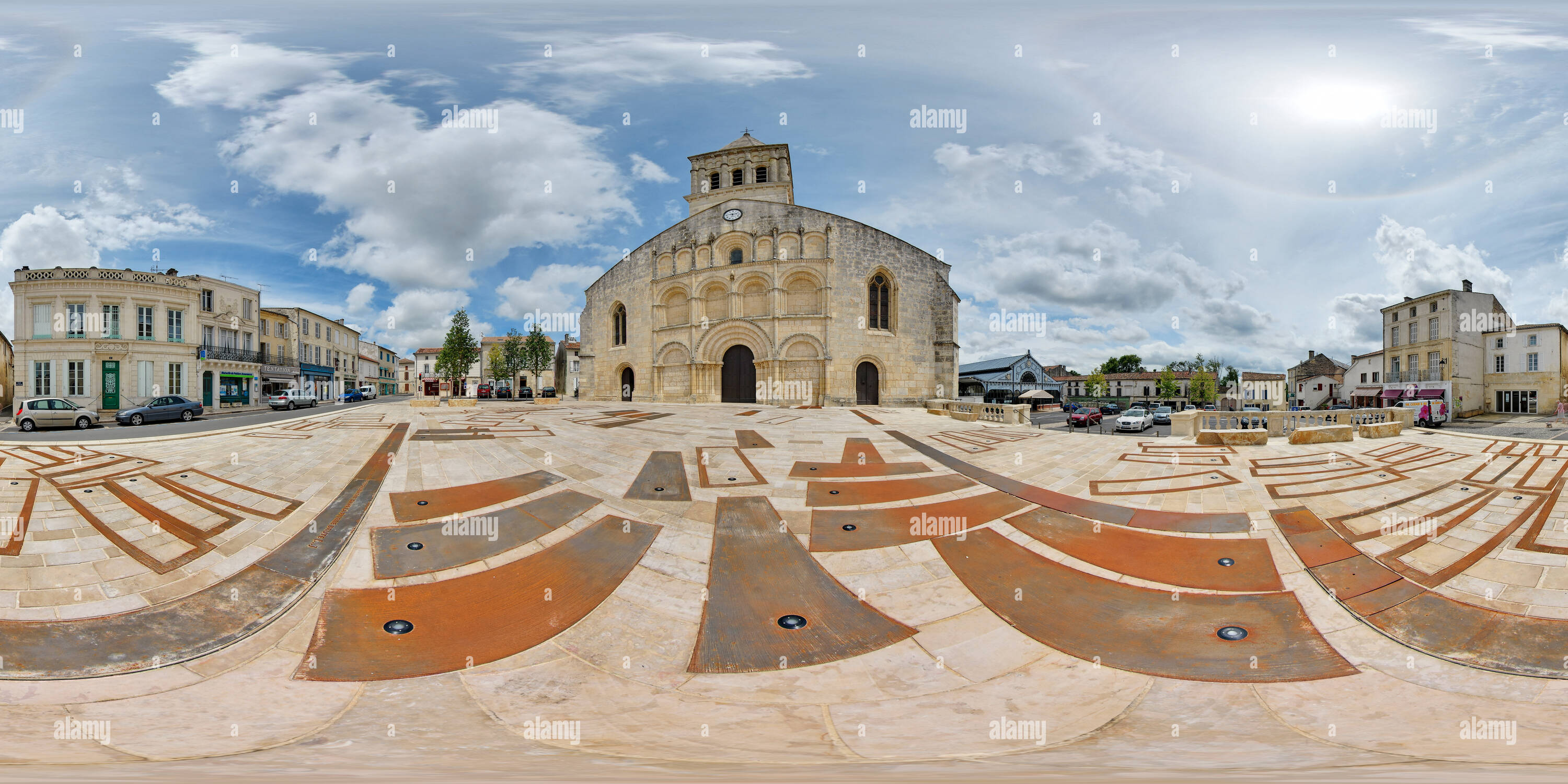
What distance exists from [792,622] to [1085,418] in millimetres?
25852

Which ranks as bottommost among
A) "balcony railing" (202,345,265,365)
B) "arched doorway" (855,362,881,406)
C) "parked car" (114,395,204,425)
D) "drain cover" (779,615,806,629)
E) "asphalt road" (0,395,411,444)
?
"drain cover" (779,615,806,629)

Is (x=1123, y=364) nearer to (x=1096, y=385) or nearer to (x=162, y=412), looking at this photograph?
(x=1096, y=385)

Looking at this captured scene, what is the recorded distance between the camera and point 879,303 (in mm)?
23859

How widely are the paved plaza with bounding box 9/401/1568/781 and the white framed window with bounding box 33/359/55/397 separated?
18.0 metres

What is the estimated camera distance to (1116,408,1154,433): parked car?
21.8 metres

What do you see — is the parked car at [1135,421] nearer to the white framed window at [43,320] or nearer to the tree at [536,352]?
the white framed window at [43,320]

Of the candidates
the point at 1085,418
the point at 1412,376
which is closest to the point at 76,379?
the point at 1085,418

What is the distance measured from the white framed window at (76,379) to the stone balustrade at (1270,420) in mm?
35767

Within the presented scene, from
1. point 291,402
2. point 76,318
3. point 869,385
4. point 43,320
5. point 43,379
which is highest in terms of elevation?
point 76,318

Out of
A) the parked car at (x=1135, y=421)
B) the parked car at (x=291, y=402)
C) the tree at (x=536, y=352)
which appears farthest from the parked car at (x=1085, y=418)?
the tree at (x=536, y=352)

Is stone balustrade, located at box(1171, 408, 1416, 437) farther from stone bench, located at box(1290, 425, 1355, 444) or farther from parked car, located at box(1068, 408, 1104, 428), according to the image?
parked car, located at box(1068, 408, 1104, 428)

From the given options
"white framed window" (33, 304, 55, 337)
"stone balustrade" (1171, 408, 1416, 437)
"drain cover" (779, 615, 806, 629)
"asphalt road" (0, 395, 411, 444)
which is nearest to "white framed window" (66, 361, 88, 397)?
"white framed window" (33, 304, 55, 337)

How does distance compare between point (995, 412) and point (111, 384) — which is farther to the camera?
point (111, 384)

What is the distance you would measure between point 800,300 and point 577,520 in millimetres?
18308
